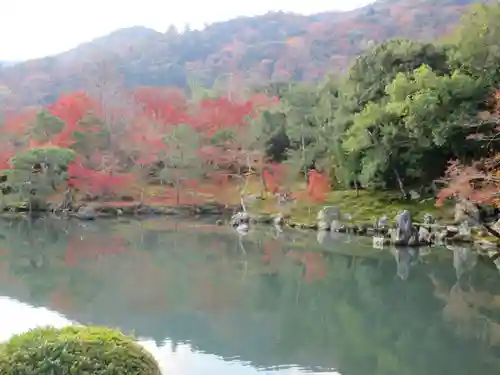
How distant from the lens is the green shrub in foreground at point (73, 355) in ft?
11.5

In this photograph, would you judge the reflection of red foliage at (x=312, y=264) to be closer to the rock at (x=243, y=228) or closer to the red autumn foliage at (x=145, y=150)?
the rock at (x=243, y=228)

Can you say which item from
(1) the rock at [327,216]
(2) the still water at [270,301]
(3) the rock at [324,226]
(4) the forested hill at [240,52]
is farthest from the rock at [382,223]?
(4) the forested hill at [240,52]

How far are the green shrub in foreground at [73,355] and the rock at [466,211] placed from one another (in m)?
15.5

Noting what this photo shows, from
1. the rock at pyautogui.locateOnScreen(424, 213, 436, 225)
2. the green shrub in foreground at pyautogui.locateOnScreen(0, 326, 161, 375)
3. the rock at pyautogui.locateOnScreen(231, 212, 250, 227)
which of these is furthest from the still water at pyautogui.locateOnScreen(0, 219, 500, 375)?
the green shrub in foreground at pyautogui.locateOnScreen(0, 326, 161, 375)

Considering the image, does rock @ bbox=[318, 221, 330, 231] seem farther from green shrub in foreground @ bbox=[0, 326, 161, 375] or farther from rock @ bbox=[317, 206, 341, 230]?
green shrub in foreground @ bbox=[0, 326, 161, 375]

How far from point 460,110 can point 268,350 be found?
14392 mm

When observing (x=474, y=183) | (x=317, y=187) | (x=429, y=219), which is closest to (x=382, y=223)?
(x=429, y=219)

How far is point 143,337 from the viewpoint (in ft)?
30.9

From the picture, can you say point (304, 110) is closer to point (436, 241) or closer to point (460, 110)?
point (460, 110)

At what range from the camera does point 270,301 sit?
40.1ft

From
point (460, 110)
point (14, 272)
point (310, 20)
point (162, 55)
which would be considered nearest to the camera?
point (14, 272)

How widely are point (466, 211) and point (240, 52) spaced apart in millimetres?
68904

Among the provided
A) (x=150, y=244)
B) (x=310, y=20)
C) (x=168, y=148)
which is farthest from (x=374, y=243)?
(x=310, y=20)

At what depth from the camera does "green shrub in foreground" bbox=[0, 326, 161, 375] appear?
3.49 metres
